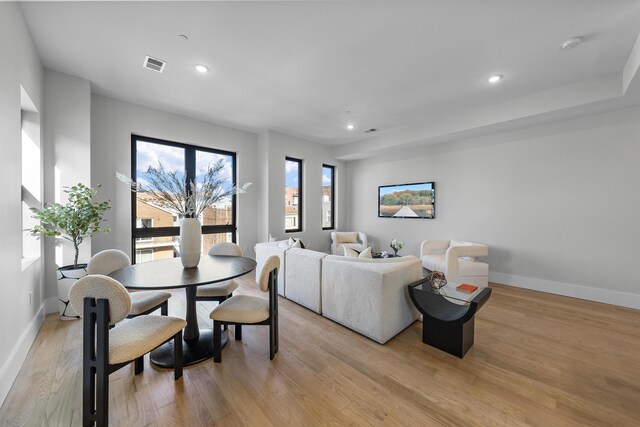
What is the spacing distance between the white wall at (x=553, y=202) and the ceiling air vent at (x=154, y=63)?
4711 mm

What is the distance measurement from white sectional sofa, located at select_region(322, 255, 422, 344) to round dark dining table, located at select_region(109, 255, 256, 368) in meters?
0.94

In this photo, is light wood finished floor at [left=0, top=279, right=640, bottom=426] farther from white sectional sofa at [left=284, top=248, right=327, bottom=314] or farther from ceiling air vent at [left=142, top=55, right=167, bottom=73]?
ceiling air vent at [left=142, top=55, right=167, bottom=73]

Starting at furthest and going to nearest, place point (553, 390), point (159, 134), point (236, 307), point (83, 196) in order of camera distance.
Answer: point (159, 134)
point (83, 196)
point (236, 307)
point (553, 390)

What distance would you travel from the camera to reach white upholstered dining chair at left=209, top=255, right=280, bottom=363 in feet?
6.51

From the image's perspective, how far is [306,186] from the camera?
5.92m

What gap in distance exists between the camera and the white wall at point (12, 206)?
1.73 metres

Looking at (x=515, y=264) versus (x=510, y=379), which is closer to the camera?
(x=510, y=379)

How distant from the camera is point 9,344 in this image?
1823mm

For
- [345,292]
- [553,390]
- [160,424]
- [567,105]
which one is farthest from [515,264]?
[160,424]

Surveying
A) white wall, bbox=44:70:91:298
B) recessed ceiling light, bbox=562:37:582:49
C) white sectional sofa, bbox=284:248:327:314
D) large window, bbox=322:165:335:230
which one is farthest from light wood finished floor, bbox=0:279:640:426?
large window, bbox=322:165:335:230

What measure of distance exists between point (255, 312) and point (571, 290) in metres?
4.58

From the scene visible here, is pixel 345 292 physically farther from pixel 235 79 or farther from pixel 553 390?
pixel 235 79

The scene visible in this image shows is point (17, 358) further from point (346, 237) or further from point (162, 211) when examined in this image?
point (346, 237)

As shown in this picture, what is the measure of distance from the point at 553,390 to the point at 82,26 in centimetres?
486
